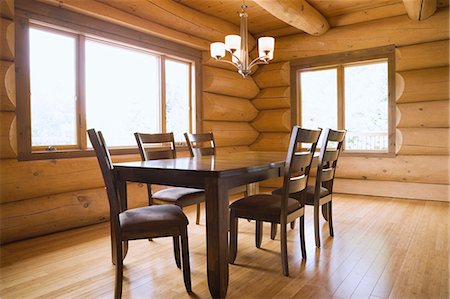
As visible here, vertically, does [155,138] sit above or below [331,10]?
below

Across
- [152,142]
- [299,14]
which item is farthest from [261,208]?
[299,14]

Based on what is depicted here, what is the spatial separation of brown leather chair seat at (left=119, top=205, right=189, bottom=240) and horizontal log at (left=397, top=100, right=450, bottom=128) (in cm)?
408

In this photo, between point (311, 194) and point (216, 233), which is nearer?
point (216, 233)

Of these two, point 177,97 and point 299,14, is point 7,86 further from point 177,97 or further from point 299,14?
point 299,14

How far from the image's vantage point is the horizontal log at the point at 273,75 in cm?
577

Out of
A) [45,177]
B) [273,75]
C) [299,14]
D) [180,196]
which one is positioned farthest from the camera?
[273,75]

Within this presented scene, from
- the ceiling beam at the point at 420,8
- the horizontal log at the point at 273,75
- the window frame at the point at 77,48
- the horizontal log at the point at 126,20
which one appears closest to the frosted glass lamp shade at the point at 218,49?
the horizontal log at the point at 126,20

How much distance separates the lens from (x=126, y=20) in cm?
372

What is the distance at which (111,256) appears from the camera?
252 cm

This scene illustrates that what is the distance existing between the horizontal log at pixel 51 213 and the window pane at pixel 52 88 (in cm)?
58

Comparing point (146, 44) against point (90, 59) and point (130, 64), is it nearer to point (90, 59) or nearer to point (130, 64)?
point (130, 64)

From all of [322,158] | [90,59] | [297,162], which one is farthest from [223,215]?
[90,59]

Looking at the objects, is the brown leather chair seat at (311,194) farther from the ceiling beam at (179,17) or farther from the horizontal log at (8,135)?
the ceiling beam at (179,17)

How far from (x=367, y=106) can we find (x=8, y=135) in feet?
16.0
